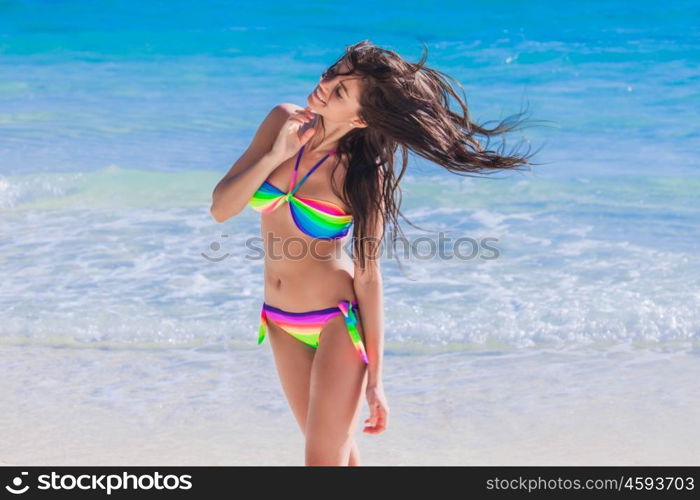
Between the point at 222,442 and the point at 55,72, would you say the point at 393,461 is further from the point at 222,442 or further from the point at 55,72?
the point at 55,72

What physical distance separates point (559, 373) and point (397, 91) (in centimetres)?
257

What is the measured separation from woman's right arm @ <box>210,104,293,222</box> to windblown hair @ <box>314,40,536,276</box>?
250mm

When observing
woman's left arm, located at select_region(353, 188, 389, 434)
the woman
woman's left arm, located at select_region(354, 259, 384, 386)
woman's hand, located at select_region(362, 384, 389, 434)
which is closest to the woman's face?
the woman

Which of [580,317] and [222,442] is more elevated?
[580,317]

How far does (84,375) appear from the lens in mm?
4863

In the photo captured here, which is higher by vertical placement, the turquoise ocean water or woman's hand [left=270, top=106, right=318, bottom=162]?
the turquoise ocean water

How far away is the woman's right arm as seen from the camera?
285 centimetres

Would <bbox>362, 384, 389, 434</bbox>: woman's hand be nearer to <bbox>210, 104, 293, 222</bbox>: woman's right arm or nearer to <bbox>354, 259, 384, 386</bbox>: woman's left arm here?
<bbox>354, 259, 384, 386</bbox>: woman's left arm

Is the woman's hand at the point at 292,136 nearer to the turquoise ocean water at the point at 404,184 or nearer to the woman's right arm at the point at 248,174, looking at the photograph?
the woman's right arm at the point at 248,174

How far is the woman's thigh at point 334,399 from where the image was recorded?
9.34 feet
